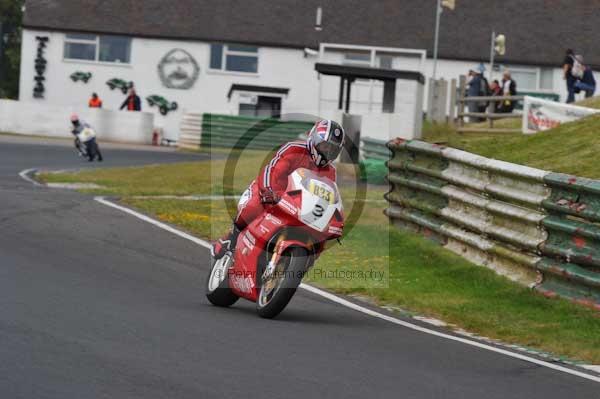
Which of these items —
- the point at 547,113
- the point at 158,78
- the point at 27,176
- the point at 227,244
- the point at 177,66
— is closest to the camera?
the point at 227,244

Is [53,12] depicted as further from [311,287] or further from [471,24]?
[311,287]

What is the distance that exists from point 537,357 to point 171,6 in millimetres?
49625

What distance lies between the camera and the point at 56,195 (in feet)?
62.7

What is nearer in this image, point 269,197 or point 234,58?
point 269,197

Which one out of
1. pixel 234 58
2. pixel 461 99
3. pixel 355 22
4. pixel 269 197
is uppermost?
pixel 355 22

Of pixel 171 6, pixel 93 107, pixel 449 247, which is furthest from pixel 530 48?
pixel 449 247

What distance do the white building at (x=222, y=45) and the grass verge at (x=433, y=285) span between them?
3606 centimetres

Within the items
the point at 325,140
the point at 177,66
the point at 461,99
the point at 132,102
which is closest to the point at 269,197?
the point at 325,140

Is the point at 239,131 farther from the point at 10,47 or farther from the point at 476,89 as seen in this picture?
the point at 10,47

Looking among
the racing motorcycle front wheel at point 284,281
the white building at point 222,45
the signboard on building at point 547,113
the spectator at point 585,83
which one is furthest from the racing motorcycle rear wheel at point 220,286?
the white building at point 222,45

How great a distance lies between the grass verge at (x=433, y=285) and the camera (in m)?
10.2

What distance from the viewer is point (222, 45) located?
56.8m

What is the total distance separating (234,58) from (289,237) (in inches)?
1884

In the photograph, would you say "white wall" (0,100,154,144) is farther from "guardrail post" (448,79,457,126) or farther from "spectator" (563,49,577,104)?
"spectator" (563,49,577,104)
